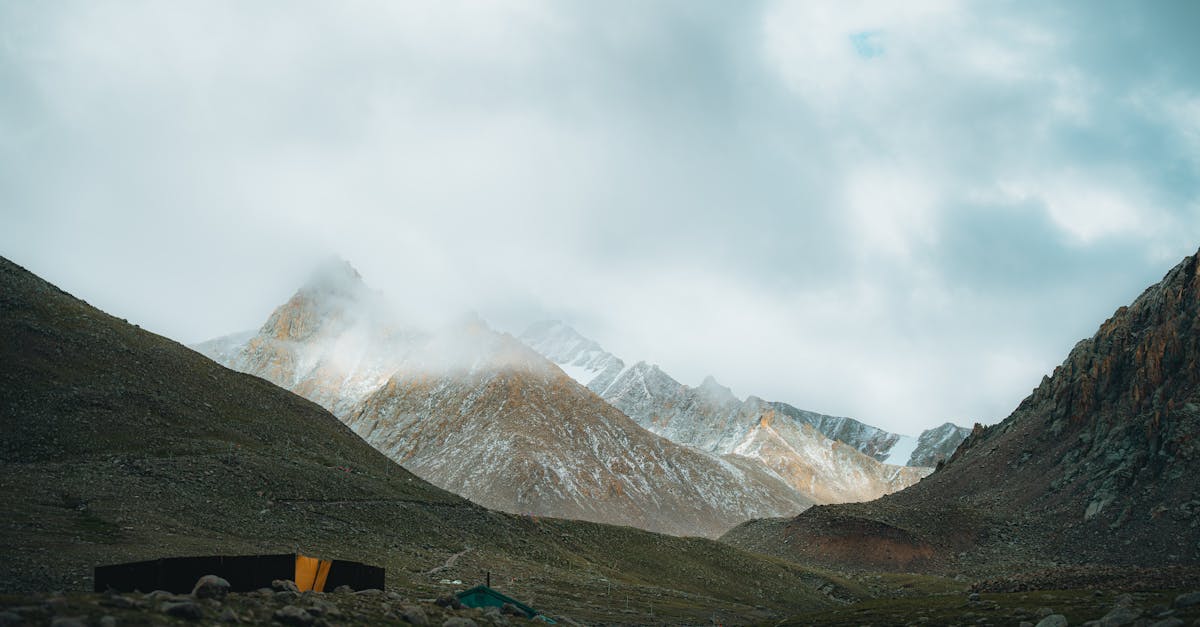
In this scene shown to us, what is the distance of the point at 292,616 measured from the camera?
20.5 metres

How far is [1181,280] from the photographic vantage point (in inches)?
5438

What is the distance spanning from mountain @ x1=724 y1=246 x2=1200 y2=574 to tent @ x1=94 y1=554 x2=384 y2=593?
10606 cm

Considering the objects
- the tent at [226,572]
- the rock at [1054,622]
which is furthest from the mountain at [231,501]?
the rock at [1054,622]

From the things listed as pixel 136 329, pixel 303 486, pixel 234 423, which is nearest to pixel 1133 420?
pixel 303 486

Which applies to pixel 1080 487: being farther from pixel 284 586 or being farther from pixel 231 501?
pixel 284 586

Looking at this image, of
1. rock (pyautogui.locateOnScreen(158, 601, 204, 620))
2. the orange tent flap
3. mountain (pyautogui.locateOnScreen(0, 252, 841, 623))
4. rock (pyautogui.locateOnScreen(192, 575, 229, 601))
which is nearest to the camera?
rock (pyautogui.locateOnScreen(158, 601, 204, 620))

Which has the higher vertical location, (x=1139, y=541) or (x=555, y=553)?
(x=1139, y=541)

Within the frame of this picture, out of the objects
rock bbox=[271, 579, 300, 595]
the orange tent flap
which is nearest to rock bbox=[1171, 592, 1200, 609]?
rock bbox=[271, 579, 300, 595]

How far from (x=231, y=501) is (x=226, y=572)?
45.0m

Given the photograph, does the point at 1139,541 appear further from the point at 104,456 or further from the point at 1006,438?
the point at 104,456

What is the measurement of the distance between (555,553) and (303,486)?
1130 inches

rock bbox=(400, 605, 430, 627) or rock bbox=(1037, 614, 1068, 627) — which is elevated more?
rock bbox=(1037, 614, 1068, 627)

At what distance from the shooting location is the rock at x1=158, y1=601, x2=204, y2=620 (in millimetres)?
18203

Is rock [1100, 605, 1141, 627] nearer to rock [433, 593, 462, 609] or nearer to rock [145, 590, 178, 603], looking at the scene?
rock [433, 593, 462, 609]
